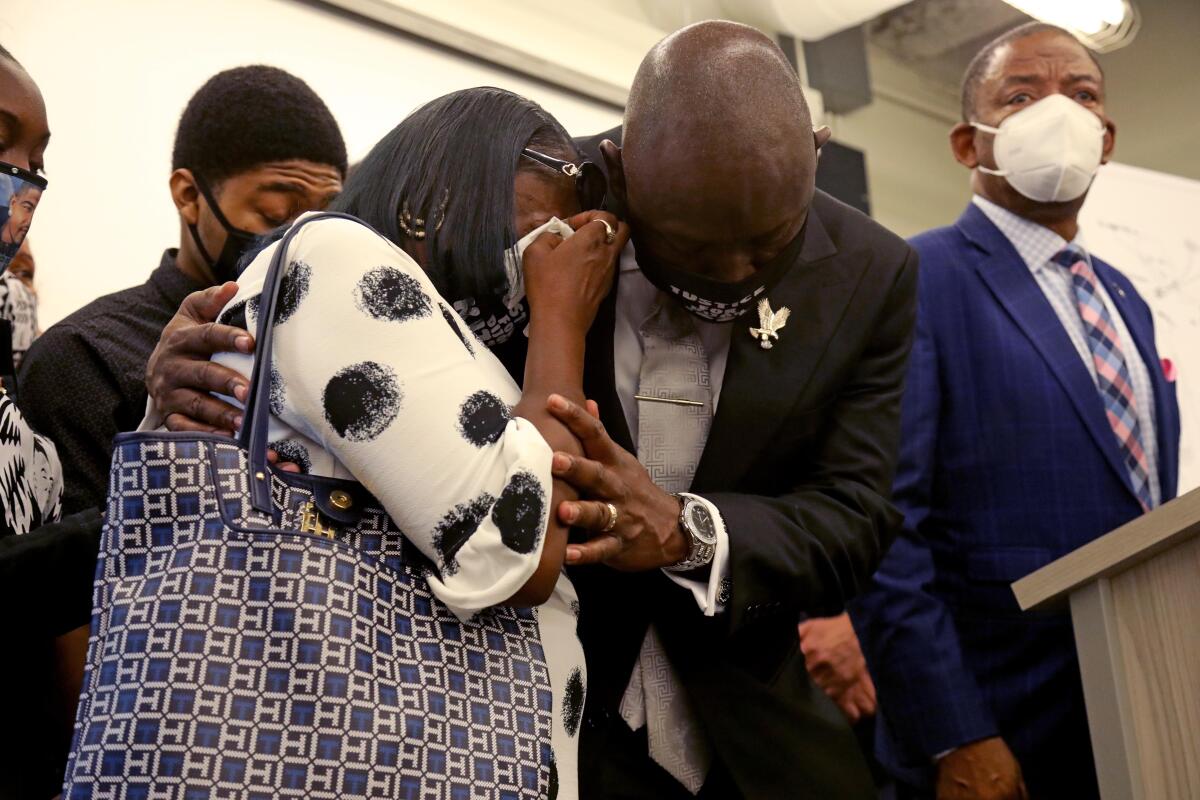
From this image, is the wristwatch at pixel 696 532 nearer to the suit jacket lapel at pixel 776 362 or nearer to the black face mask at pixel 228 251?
the suit jacket lapel at pixel 776 362

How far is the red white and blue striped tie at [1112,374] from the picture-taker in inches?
96.3

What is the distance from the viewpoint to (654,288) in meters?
1.67

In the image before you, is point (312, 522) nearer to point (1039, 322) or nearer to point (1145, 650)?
point (1145, 650)

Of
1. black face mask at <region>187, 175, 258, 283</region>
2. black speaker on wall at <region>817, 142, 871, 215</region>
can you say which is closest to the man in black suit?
black face mask at <region>187, 175, 258, 283</region>

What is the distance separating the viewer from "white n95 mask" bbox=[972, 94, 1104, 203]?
9.03ft

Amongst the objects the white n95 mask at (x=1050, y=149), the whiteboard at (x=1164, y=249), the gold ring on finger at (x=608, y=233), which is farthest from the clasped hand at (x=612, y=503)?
the whiteboard at (x=1164, y=249)

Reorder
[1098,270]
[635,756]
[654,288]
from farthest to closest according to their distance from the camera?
[1098,270]
[654,288]
[635,756]

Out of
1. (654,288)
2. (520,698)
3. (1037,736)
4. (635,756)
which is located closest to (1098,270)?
(1037,736)

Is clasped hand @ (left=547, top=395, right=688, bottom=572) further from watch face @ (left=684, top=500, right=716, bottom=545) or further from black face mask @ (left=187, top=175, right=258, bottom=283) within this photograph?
black face mask @ (left=187, top=175, right=258, bottom=283)

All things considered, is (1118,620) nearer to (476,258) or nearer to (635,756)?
(635,756)

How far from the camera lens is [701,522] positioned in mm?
1445

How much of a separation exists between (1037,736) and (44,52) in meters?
2.60

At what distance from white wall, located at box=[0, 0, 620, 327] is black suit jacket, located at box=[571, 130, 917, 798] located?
1691 millimetres

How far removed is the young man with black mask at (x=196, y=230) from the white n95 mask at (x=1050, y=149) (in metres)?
1.48
